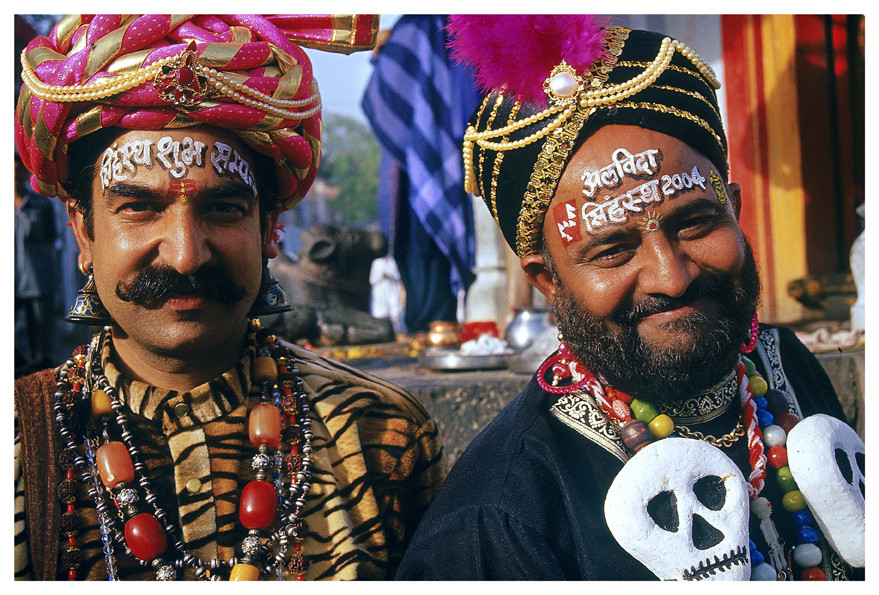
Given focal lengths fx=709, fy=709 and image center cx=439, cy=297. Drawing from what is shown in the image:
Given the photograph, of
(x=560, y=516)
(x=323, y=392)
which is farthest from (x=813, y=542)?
(x=323, y=392)

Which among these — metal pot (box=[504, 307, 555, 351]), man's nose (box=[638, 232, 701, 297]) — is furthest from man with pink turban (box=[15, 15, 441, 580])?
metal pot (box=[504, 307, 555, 351])

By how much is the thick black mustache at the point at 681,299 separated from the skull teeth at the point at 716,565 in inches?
24.7

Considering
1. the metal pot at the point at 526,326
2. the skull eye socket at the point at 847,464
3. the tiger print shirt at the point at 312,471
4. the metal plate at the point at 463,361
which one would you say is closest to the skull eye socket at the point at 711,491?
the skull eye socket at the point at 847,464

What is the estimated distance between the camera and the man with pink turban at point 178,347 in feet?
6.45

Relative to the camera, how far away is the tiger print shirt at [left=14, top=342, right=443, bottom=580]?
202cm

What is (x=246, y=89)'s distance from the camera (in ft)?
6.56

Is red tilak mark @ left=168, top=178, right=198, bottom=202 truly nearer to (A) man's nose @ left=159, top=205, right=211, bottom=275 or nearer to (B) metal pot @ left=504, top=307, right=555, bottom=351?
(A) man's nose @ left=159, top=205, right=211, bottom=275

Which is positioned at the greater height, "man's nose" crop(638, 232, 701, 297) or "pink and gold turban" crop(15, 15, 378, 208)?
"pink and gold turban" crop(15, 15, 378, 208)

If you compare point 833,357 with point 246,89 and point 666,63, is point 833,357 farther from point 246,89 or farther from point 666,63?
point 246,89

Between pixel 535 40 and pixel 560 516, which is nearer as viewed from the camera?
pixel 560 516

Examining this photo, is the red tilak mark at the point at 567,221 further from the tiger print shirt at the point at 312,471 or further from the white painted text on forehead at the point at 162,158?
the white painted text on forehead at the point at 162,158

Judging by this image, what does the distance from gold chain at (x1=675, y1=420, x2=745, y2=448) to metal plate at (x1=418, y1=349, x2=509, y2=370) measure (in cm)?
189

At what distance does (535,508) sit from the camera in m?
1.79

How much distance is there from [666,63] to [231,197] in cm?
128
